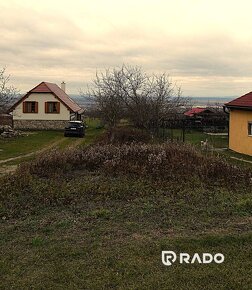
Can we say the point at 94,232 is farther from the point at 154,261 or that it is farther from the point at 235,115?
the point at 235,115

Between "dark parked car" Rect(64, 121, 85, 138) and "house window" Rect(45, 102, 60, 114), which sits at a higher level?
"house window" Rect(45, 102, 60, 114)

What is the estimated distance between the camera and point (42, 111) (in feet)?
118

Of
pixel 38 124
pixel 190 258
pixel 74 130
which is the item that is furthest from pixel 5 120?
pixel 190 258

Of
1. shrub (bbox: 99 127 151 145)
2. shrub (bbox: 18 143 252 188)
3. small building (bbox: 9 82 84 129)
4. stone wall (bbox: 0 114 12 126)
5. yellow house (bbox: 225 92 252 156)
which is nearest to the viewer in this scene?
shrub (bbox: 18 143 252 188)

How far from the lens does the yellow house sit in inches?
773

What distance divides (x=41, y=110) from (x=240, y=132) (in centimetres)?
2108

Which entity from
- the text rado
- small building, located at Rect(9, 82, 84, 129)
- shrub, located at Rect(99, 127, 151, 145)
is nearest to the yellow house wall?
shrub, located at Rect(99, 127, 151, 145)

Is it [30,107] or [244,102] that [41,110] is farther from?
[244,102]

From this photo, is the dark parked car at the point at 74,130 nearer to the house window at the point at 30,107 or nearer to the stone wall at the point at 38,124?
the stone wall at the point at 38,124

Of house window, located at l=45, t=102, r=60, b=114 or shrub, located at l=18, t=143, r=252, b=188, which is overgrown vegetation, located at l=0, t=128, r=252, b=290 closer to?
shrub, located at l=18, t=143, r=252, b=188

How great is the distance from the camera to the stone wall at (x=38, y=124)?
36000 millimetres

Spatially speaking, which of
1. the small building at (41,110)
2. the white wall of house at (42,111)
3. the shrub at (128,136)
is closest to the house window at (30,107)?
the small building at (41,110)

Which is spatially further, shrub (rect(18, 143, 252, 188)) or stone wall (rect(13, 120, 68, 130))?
stone wall (rect(13, 120, 68, 130))

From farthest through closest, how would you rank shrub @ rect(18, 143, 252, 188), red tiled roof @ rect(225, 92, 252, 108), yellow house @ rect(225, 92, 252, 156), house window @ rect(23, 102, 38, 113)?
house window @ rect(23, 102, 38, 113)
red tiled roof @ rect(225, 92, 252, 108)
yellow house @ rect(225, 92, 252, 156)
shrub @ rect(18, 143, 252, 188)
